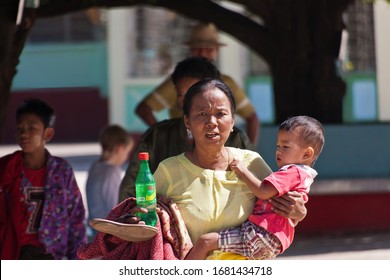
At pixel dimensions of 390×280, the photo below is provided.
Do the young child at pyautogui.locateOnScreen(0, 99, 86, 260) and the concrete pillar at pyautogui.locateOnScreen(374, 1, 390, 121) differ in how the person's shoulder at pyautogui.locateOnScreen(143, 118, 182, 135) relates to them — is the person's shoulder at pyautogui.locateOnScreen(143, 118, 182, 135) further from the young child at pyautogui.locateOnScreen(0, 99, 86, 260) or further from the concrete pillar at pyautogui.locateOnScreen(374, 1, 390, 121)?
the concrete pillar at pyautogui.locateOnScreen(374, 1, 390, 121)

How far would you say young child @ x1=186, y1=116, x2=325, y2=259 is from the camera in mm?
3609

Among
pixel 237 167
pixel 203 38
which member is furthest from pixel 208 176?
pixel 203 38

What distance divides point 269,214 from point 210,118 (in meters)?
0.46

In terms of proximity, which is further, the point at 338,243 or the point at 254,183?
the point at 338,243

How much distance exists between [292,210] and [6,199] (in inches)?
99.5

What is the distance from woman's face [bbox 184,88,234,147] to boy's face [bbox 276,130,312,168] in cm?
24

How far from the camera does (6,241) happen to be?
18.2 ft

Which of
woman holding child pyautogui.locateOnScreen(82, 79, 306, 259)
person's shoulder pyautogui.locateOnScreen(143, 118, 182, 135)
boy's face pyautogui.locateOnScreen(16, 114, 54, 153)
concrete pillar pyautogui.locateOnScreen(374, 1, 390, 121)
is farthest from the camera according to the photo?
concrete pillar pyautogui.locateOnScreen(374, 1, 390, 121)

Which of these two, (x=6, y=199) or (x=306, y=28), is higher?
(x=306, y=28)

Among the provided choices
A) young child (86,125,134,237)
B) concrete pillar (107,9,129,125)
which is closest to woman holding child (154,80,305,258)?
young child (86,125,134,237)

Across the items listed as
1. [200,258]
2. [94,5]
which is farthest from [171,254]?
[94,5]

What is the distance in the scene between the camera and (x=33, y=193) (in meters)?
5.59

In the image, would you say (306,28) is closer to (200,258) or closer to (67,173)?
(67,173)

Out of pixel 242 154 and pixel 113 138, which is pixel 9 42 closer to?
pixel 113 138
